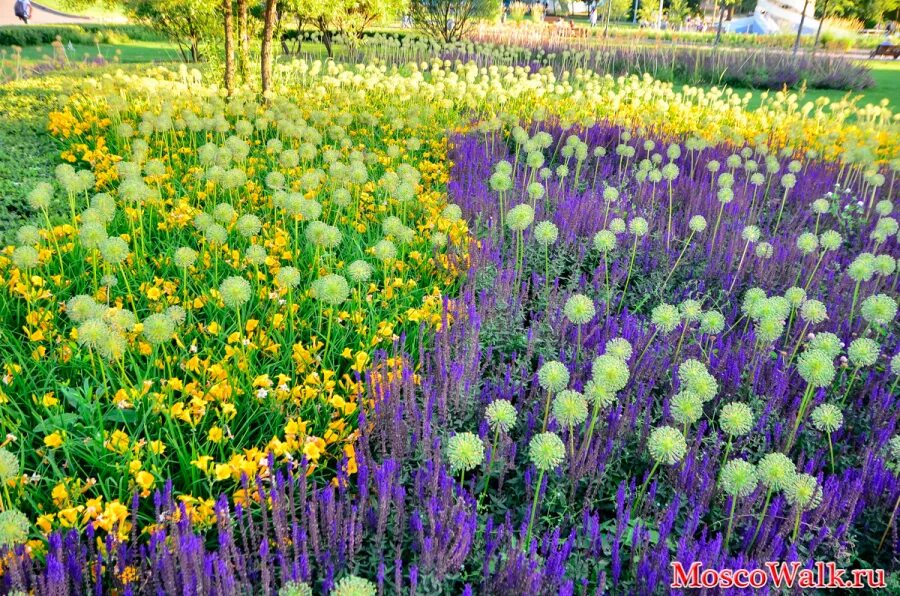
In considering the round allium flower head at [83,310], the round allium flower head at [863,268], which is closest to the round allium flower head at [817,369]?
the round allium flower head at [863,268]

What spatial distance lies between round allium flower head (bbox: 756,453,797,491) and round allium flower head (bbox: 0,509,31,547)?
7.13 feet

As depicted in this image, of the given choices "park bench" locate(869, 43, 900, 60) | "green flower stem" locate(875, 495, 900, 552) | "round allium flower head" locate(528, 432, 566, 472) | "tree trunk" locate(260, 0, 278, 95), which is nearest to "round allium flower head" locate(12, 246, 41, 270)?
"round allium flower head" locate(528, 432, 566, 472)

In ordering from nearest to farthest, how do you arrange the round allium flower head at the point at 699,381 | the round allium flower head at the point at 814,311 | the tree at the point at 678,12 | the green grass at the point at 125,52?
the round allium flower head at the point at 699,381, the round allium flower head at the point at 814,311, the green grass at the point at 125,52, the tree at the point at 678,12

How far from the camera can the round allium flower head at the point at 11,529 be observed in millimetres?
1613

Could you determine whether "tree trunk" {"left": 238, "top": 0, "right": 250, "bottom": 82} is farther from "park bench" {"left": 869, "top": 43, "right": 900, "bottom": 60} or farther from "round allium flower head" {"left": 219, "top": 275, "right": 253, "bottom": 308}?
"park bench" {"left": 869, "top": 43, "right": 900, "bottom": 60}

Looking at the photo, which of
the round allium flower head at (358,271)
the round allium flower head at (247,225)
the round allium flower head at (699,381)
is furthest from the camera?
the round allium flower head at (247,225)

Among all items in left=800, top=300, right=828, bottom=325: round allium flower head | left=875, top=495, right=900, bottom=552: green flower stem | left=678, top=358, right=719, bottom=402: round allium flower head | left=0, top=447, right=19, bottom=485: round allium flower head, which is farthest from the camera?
left=800, top=300, right=828, bottom=325: round allium flower head

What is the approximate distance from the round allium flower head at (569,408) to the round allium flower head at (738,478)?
0.49 metres

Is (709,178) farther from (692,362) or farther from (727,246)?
(692,362)

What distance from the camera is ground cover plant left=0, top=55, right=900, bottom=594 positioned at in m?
1.82

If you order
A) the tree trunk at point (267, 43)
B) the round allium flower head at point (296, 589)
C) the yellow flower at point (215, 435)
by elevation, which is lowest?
the yellow flower at point (215, 435)

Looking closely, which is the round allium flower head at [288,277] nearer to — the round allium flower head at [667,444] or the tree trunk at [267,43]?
the round allium flower head at [667,444]

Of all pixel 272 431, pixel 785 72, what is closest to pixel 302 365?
pixel 272 431

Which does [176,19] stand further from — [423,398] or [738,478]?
[738,478]
